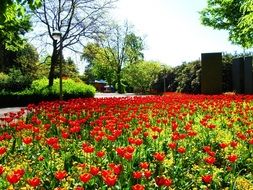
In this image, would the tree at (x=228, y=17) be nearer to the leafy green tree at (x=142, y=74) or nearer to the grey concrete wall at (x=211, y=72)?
the grey concrete wall at (x=211, y=72)

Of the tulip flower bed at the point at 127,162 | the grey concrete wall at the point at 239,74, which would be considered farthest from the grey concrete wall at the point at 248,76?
the tulip flower bed at the point at 127,162

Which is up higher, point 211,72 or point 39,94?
point 211,72

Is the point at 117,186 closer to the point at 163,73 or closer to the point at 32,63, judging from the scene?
the point at 163,73

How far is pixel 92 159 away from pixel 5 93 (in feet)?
88.3

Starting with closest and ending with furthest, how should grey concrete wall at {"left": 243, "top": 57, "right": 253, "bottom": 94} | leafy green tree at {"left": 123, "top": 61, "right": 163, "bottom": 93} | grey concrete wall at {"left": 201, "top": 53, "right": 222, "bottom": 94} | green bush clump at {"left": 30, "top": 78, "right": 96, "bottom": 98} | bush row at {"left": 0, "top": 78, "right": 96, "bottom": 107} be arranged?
grey concrete wall at {"left": 201, "top": 53, "right": 222, "bottom": 94} < grey concrete wall at {"left": 243, "top": 57, "right": 253, "bottom": 94} < bush row at {"left": 0, "top": 78, "right": 96, "bottom": 107} < green bush clump at {"left": 30, "top": 78, "right": 96, "bottom": 98} < leafy green tree at {"left": 123, "top": 61, "right": 163, "bottom": 93}

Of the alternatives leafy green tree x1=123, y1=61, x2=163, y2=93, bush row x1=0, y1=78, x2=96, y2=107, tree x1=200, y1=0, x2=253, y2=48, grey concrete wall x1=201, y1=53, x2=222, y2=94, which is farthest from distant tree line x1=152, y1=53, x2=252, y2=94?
leafy green tree x1=123, y1=61, x2=163, y2=93

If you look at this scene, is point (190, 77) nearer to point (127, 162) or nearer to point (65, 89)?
point (65, 89)

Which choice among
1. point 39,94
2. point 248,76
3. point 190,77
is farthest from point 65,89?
point 248,76

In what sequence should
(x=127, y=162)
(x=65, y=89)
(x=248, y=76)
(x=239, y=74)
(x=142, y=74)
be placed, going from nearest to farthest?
(x=127, y=162) < (x=248, y=76) < (x=239, y=74) < (x=65, y=89) < (x=142, y=74)

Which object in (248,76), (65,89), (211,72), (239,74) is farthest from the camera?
(65,89)

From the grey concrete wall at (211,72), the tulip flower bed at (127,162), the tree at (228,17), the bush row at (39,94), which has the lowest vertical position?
the tulip flower bed at (127,162)

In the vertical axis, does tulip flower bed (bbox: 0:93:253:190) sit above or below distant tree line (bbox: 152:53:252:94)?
below

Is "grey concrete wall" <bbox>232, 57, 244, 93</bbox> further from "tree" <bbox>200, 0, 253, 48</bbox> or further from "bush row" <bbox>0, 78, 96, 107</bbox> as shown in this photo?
"bush row" <bbox>0, 78, 96, 107</bbox>

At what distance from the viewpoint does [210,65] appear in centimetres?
2705
